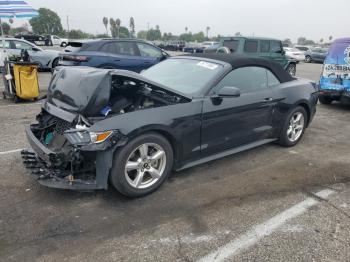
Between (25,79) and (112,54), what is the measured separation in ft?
9.43

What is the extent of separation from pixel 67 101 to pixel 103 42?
6.90m

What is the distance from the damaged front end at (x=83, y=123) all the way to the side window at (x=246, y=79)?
816mm

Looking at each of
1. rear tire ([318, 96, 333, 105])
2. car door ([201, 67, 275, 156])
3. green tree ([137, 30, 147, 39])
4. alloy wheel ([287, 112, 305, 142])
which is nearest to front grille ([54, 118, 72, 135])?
car door ([201, 67, 275, 156])

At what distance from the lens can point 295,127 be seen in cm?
554

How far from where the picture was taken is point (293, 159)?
4.99 m

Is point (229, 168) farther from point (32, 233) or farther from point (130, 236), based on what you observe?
point (32, 233)

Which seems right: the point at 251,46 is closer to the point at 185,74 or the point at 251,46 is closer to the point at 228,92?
the point at 185,74

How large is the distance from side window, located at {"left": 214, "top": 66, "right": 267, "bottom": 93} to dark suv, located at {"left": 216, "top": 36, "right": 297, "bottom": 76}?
7583 mm

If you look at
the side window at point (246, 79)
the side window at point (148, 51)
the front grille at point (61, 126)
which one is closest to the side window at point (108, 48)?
the side window at point (148, 51)

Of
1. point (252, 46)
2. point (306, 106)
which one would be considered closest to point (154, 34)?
point (252, 46)

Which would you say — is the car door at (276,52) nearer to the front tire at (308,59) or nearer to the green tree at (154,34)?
the front tire at (308,59)

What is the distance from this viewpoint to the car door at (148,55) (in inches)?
410

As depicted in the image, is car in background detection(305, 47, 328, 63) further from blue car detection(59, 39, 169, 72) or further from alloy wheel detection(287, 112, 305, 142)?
alloy wheel detection(287, 112, 305, 142)

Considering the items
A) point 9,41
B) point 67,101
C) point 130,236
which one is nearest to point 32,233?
point 130,236
